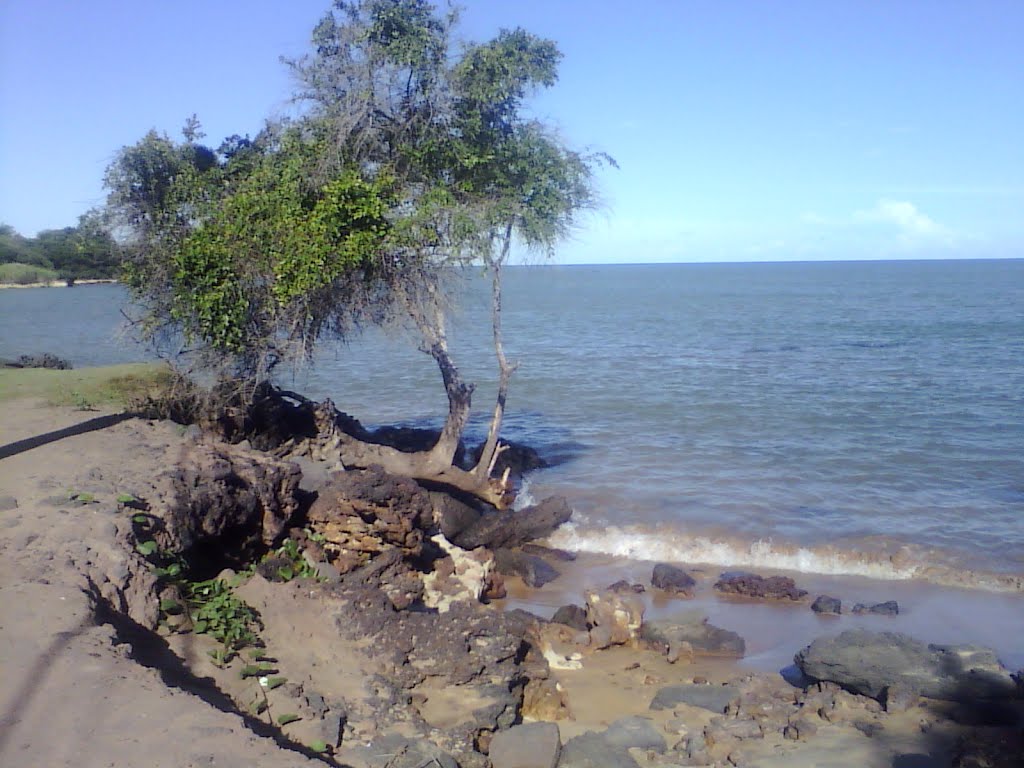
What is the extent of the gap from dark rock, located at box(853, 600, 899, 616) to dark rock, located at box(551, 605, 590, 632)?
12.6ft

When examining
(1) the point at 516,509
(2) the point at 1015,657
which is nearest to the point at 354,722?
(2) the point at 1015,657

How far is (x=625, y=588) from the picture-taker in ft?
42.0

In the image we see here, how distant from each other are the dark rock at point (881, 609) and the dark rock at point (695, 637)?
227 centimetres

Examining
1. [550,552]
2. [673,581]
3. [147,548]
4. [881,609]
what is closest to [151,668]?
[147,548]

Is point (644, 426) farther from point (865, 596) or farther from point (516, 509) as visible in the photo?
point (865, 596)

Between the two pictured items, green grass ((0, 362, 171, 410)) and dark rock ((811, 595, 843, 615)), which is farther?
green grass ((0, 362, 171, 410))

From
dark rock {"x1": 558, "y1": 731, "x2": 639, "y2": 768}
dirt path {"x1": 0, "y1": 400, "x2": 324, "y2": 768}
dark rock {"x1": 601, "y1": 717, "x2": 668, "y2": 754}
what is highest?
dirt path {"x1": 0, "y1": 400, "x2": 324, "y2": 768}

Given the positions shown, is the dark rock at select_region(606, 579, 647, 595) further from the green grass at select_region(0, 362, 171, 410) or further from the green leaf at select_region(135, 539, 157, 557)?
the green grass at select_region(0, 362, 171, 410)

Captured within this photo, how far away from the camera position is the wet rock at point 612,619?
10.5 metres

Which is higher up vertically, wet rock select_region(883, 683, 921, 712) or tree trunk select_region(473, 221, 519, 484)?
tree trunk select_region(473, 221, 519, 484)

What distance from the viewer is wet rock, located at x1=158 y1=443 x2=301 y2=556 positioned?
9055mm

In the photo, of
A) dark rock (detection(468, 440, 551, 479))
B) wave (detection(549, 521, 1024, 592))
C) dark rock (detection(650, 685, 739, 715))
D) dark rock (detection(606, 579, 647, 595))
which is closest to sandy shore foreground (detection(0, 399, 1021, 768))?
dark rock (detection(650, 685, 739, 715))

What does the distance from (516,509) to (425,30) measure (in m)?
8.42

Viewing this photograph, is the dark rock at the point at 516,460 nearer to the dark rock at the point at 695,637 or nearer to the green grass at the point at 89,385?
the green grass at the point at 89,385
